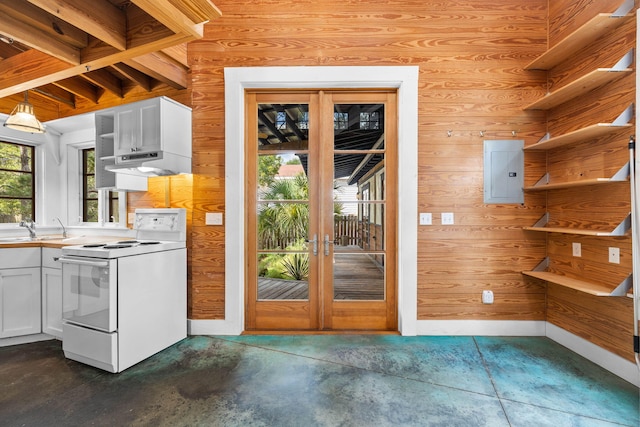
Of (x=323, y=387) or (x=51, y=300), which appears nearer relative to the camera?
(x=323, y=387)

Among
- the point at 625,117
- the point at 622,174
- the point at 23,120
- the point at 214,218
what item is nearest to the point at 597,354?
the point at 622,174

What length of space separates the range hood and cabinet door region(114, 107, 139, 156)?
0.20 ft

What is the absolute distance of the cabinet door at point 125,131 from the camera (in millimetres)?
2461

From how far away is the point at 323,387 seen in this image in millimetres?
1906

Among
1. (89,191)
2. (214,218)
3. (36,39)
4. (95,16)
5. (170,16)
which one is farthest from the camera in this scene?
(89,191)

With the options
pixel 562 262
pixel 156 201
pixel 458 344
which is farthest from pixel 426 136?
pixel 156 201

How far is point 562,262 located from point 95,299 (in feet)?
12.6

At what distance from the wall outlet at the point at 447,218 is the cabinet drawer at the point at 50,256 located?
3.54 metres

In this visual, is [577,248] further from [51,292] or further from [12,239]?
[12,239]

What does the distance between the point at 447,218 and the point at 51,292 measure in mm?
3727

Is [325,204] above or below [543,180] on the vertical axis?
below

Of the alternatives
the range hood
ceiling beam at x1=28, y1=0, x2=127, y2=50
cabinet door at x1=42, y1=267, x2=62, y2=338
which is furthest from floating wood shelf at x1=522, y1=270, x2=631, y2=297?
cabinet door at x1=42, y1=267, x2=62, y2=338

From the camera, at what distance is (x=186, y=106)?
2.67 m

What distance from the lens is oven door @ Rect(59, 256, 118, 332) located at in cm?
200
